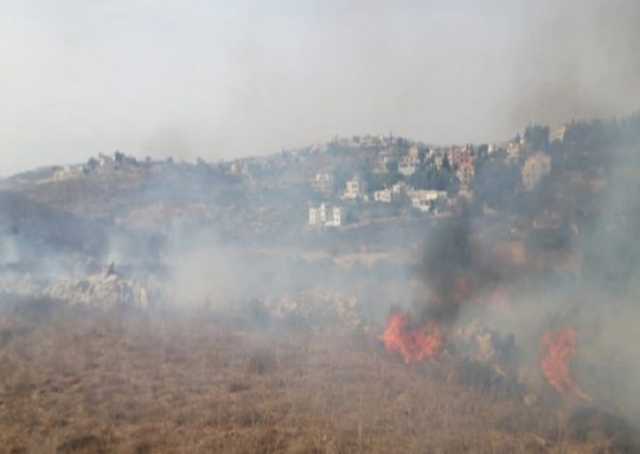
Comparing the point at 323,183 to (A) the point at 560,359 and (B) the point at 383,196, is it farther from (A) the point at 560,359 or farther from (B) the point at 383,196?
(A) the point at 560,359

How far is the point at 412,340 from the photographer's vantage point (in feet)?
66.2

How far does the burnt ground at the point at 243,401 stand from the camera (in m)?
12.1

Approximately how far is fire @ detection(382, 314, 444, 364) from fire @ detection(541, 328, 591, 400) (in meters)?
3.51

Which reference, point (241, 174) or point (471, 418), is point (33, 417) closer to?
point (471, 418)

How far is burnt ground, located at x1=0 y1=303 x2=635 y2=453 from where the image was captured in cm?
1212

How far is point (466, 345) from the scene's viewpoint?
19469 mm

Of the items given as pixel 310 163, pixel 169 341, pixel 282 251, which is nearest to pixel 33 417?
pixel 169 341

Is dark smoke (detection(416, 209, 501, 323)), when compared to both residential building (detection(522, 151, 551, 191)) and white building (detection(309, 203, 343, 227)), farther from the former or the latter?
white building (detection(309, 203, 343, 227))

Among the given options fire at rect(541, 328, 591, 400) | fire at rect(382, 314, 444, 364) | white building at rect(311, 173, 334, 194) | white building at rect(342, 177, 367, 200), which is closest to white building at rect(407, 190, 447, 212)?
white building at rect(342, 177, 367, 200)

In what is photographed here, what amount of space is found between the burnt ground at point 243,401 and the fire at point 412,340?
611 mm

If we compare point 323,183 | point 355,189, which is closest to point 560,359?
point 355,189

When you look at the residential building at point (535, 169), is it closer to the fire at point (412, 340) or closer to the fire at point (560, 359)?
the fire at point (412, 340)

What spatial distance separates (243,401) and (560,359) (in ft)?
32.1

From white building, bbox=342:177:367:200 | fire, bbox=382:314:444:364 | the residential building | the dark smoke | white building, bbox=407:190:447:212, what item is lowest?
fire, bbox=382:314:444:364
